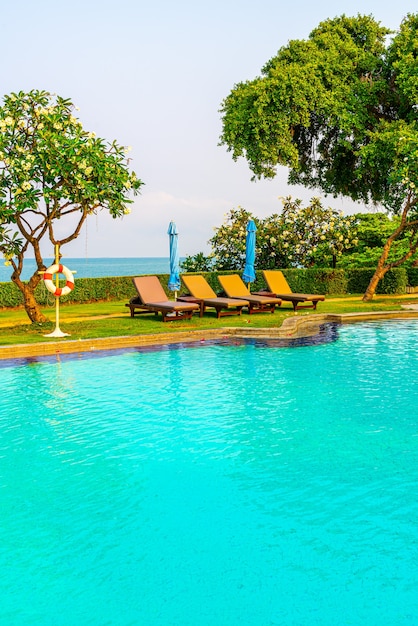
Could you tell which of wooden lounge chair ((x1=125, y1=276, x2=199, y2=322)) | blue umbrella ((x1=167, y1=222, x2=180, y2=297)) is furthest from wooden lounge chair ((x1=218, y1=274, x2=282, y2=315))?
wooden lounge chair ((x1=125, y1=276, x2=199, y2=322))

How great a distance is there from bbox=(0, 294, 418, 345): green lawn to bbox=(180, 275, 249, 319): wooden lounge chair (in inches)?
12.9

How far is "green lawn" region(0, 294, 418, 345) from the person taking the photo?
17.6m

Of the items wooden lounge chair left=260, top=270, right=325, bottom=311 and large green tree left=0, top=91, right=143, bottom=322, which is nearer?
large green tree left=0, top=91, right=143, bottom=322

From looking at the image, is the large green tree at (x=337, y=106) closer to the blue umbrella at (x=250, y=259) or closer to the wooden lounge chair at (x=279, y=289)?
the wooden lounge chair at (x=279, y=289)

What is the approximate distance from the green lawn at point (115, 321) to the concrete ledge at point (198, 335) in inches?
17.6

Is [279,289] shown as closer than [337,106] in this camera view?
Yes

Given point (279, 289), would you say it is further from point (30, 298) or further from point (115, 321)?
point (30, 298)

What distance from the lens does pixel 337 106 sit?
3522 cm

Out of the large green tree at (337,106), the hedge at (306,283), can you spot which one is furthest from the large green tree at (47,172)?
the large green tree at (337,106)

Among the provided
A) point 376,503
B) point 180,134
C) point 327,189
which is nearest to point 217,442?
point 376,503

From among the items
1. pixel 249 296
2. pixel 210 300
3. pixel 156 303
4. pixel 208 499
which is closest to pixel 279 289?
pixel 249 296

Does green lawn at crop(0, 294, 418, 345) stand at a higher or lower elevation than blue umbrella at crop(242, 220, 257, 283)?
lower

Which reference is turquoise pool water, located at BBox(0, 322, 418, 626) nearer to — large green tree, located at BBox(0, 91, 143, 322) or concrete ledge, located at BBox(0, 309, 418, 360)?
concrete ledge, located at BBox(0, 309, 418, 360)

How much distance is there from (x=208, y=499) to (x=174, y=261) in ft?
51.4
